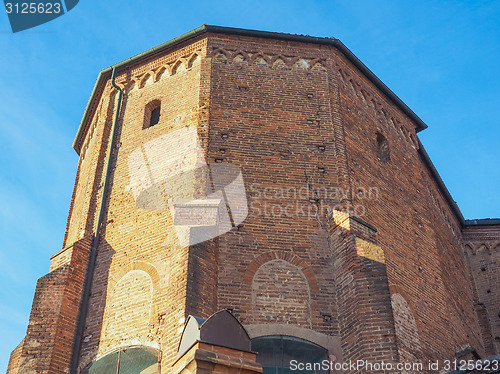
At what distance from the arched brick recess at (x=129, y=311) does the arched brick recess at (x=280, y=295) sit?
1834 mm

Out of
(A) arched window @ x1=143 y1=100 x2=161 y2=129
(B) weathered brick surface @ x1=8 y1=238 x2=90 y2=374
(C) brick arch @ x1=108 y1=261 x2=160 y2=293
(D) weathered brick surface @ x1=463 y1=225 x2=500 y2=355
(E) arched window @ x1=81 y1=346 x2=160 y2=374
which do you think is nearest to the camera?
(E) arched window @ x1=81 y1=346 x2=160 y2=374

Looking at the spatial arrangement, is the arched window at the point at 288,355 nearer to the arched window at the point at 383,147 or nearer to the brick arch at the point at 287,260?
the brick arch at the point at 287,260

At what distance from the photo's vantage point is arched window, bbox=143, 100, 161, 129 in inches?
508

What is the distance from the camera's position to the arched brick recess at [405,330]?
9969 millimetres

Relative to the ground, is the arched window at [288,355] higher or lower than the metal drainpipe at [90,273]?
lower

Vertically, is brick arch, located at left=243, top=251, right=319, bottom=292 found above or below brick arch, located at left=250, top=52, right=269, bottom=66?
below

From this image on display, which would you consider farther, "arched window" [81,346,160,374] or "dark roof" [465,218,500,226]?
"dark roof" [465,218,500,226]

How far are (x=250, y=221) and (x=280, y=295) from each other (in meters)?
1.50

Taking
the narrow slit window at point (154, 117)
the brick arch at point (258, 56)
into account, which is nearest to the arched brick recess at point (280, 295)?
the narrow slit window at point (154, 117)

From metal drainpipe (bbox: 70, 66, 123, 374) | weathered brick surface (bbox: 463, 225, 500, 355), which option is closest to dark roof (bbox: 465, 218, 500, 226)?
weathered brick surface (bbox: 463, 225, 500, 355)

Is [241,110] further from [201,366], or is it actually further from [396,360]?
[201,366]

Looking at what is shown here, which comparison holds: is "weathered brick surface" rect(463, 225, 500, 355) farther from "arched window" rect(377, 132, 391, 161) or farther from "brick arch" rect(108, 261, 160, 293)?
"brick arch" rect(108, 261, 160, 293)

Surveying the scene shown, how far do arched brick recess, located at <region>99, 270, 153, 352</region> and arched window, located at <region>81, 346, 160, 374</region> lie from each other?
0.15 m

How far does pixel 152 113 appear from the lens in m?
13.2
